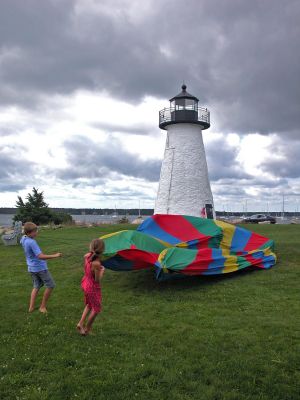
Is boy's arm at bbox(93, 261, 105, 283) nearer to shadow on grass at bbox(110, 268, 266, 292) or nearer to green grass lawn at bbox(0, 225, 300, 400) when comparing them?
green grass lawn at bbox(0, 225, 300, 400)

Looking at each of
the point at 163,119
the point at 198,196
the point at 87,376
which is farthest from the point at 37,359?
the point at 163,119

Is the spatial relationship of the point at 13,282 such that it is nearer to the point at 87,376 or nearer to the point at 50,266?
the point at 50,266

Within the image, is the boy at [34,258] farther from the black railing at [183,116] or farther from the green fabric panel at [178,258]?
the black railing at [183,116]

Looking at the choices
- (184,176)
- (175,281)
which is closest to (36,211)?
(184,176)

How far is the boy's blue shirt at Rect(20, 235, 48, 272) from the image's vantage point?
25.0ft

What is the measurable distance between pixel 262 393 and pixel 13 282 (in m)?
8.46

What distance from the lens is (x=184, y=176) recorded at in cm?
2533

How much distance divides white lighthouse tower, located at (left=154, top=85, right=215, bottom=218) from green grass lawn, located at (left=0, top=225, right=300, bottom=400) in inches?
564

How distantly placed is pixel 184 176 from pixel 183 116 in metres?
3.77

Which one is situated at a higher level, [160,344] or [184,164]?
[184,164]

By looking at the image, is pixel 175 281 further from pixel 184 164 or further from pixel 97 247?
pixel 184 164

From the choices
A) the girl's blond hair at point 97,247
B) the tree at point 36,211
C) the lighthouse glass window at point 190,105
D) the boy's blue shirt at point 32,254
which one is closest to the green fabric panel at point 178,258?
the boy's blue shirt at point 32,254

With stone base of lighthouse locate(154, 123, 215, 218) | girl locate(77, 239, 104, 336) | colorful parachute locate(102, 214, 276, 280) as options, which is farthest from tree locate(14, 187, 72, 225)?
girl locate(77, 239, 104, 336)

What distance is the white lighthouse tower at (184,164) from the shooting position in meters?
25.2
